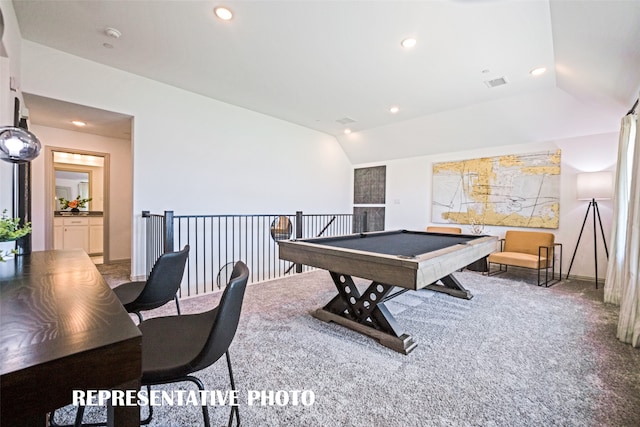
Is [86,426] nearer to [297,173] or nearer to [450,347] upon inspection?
[450,347]

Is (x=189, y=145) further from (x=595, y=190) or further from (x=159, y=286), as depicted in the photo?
(x=595, y=190)

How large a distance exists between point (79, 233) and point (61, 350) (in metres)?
6.72

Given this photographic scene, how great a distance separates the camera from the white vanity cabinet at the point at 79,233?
5.41m

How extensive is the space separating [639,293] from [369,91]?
3.74 metres

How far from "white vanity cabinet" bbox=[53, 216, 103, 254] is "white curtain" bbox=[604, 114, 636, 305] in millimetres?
8777

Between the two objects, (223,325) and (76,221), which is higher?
(76,221)

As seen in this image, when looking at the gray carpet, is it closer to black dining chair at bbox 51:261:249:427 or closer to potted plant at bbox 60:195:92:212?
black dining chair at bbox 51:261:249:427

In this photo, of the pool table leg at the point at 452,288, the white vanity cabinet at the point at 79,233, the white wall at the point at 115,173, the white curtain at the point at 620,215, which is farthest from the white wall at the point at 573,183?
the white vanity cabinet at the point at 79,233

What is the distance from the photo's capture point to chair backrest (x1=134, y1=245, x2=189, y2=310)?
70.3 inches

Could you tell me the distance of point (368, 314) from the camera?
2430mm

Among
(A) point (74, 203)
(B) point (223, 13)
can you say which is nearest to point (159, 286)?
(B) point (223, 13)

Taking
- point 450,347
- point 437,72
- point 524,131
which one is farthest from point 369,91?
point 450,347

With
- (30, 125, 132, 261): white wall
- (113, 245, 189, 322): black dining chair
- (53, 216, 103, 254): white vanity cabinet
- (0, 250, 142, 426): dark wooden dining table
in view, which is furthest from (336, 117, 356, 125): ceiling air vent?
(53, 216, 103, 254): white vanity cabinet

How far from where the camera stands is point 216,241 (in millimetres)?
4789
